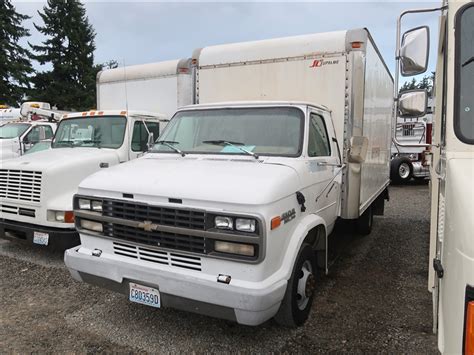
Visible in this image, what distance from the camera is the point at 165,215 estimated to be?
10.4 feet

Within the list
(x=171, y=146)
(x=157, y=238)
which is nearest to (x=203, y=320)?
(x=157, y=238)

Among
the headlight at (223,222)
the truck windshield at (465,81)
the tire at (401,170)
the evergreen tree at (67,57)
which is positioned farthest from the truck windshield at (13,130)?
the evergreen tree at (67,57)

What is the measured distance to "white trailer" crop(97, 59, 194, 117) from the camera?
6.68 metres

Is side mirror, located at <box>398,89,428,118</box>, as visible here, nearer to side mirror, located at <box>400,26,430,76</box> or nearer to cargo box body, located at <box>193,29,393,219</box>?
side mirror, located at <box>400,26,430,76</box>

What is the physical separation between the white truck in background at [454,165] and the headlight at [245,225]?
1216 millimetres

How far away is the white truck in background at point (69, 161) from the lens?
5230mm

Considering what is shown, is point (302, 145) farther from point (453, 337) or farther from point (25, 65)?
point (25, 65)

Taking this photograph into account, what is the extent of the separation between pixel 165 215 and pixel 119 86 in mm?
5123

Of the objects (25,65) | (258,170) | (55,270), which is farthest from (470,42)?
(25,65)

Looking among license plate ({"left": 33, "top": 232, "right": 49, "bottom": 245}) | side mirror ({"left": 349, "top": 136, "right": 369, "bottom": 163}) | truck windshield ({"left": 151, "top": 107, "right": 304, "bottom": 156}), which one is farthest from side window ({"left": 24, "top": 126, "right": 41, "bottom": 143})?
side mirror ({"left": 349, "top": 136, "right": 369, "bottom": 163})

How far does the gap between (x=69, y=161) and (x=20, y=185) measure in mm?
712

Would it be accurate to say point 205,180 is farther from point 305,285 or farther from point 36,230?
point 36,230

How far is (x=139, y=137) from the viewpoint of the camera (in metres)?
6.56

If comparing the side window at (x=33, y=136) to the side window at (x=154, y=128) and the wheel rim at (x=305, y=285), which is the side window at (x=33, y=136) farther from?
the wheel rim at (x=305, y=285)
